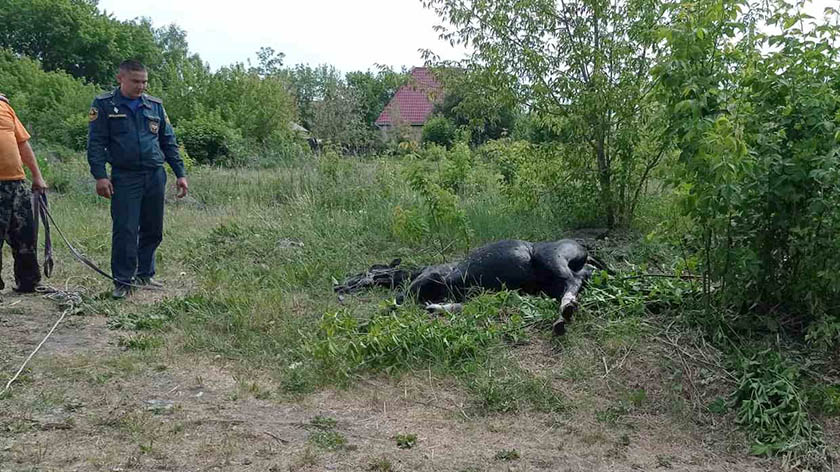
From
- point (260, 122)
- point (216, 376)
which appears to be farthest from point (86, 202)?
point (260, 122)

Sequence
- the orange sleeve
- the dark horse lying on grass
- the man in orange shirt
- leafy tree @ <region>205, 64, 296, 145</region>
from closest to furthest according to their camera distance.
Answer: the dark horse lying on grass, the man in orange shirt, the orange sleeve, leafy tree @ <region>205, 64, 296, 145</region>

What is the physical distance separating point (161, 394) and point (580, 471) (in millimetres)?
2285

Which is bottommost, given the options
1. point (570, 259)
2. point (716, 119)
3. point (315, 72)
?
point (570, 259)

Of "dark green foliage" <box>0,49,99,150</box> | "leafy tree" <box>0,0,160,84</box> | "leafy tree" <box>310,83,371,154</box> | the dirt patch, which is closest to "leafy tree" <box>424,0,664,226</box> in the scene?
the dirt patch

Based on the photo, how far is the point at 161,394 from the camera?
381cm

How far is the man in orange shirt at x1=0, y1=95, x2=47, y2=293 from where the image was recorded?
219 inches

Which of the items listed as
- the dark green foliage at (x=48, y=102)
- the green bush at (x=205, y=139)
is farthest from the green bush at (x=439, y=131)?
the dark green foliage at (x=48, y=102)

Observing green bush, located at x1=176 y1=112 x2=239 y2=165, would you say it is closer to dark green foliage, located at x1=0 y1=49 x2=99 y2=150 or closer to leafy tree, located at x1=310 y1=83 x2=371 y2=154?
dark green foliage, located at x1=0 y1=49 x2=99 y2=150

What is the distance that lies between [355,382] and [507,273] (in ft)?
5.37

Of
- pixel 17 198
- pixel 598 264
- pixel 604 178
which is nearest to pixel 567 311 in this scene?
pixel 598 264

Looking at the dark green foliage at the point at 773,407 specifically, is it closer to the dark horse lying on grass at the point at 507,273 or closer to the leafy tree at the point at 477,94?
the dark horse lying on grass at the point at 507,273

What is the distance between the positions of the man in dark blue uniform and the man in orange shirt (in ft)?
1.76

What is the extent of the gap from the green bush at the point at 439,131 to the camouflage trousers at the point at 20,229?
17626 mm

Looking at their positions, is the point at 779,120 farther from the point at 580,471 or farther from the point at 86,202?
the point at 86,202
